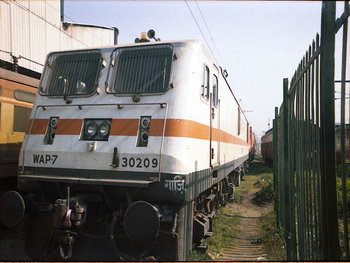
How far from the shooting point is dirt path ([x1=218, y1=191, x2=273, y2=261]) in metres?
5.77

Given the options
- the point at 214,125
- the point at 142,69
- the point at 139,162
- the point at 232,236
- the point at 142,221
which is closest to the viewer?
the point at 142,221

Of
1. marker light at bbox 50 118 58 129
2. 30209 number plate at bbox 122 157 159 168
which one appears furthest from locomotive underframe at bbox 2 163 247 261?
marker light at bbox 50 118 58 129

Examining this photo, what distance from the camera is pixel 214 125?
18.7 ft

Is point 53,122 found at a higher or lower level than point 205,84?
lower

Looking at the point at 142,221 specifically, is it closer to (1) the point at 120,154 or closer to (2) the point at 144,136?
(1) the point at 120,154

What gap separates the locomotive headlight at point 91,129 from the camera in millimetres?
4523

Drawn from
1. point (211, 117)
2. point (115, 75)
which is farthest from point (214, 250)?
point (115, 75)

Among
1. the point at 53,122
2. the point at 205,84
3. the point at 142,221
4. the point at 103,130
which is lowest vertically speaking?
the point at 142,221

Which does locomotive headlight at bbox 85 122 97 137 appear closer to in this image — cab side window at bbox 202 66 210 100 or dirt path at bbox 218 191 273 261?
cab side window at bbox 202 66 210 100

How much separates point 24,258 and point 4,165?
2.11 m

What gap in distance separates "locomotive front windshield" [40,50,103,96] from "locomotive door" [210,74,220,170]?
6.54 ft

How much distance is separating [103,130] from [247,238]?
14.5 ft

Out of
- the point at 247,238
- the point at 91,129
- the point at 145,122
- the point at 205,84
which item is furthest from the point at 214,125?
the point at 247,238

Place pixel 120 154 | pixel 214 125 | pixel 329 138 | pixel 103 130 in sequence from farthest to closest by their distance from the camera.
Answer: pixel 214 125
pixel 103 130
pixel 120 154
pixel 329 138
